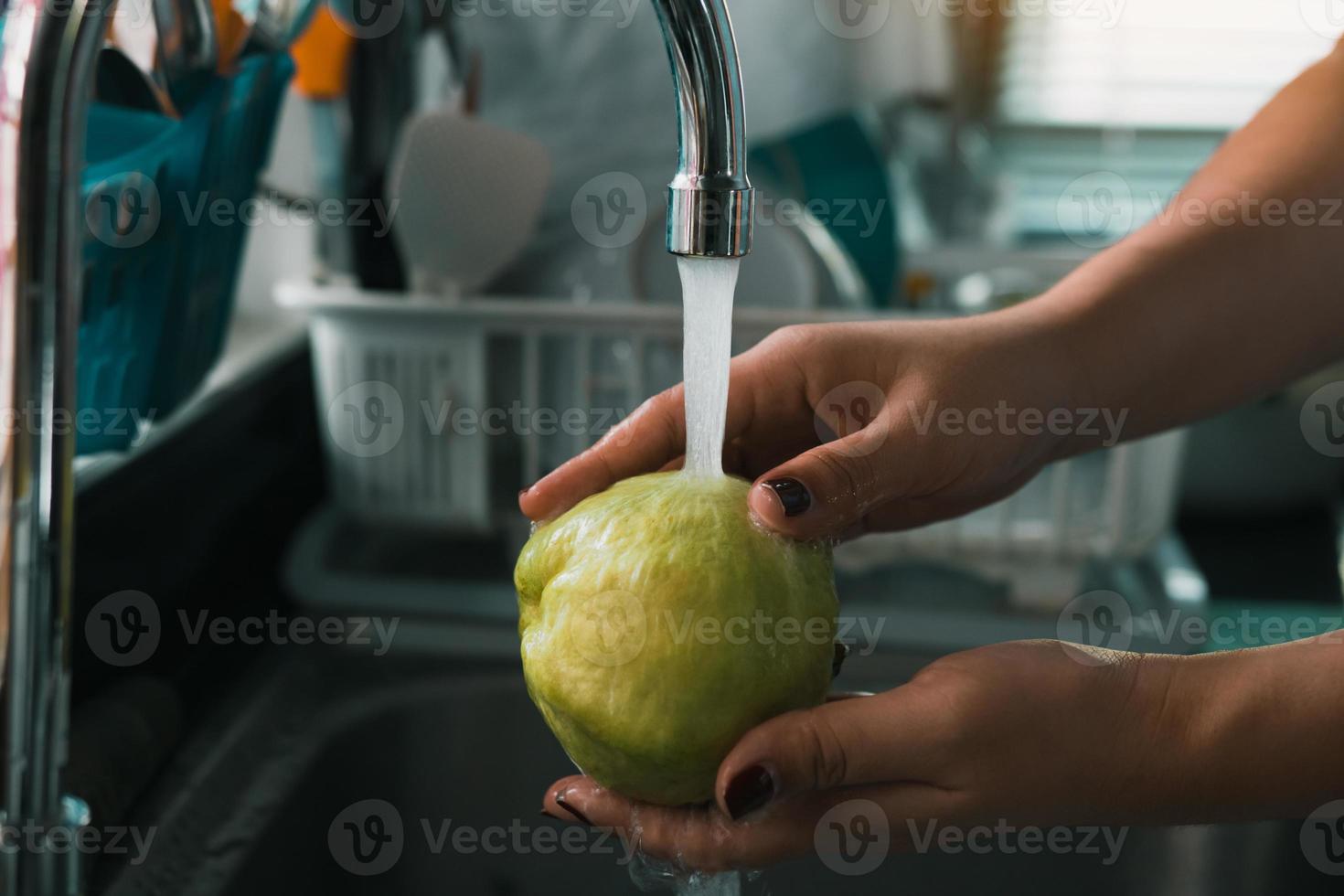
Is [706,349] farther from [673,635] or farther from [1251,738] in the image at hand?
[1251,738]

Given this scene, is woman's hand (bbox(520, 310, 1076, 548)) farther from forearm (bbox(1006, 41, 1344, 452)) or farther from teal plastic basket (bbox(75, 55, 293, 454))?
teal plastic basket (bbox(75, 55, 293, 454))

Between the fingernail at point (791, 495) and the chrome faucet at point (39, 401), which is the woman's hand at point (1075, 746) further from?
the chrome faucet at point (39, 401)

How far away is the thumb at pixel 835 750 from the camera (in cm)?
52

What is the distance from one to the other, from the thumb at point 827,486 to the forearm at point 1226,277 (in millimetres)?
179

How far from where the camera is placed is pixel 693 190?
46cm

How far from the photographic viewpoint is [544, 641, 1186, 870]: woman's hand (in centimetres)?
54

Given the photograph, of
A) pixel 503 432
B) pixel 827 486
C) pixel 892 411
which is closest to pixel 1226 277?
pixel 892 411

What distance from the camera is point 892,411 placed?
67 cm

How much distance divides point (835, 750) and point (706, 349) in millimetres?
179

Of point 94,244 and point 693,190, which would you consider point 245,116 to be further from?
point 693,190

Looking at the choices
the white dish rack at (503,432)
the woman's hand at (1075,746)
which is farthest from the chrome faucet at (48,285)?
the white dish rack at (503,432)

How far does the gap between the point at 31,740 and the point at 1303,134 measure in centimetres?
75

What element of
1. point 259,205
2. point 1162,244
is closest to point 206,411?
point 259,205

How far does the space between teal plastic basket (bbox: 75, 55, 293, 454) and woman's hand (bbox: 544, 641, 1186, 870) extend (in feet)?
1.41
